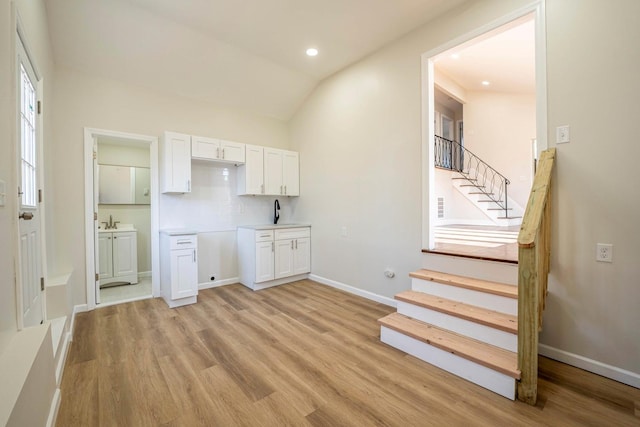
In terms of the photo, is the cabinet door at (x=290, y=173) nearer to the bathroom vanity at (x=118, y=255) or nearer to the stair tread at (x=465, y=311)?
the bathroom vanity at (x=118, y=255)

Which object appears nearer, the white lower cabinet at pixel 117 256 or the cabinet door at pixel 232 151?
the cabinet door at pixel 232 151

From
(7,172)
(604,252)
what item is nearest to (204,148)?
(7,172)

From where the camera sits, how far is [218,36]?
10.8 feet

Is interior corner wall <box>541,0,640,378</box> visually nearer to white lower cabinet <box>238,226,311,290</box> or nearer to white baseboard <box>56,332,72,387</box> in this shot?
white lower cabinet <box>238,226,311,290</box>

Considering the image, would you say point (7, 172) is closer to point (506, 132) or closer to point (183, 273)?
point (183, 273)

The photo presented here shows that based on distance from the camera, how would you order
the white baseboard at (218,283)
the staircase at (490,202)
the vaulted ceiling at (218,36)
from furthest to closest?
the staircase at (490,202) → the white baseboard at (218,283) → the vaulted ceiling at (218,36)

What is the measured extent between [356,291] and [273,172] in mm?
2334

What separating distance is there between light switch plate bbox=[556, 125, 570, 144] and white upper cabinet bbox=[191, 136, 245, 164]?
374 centimetres

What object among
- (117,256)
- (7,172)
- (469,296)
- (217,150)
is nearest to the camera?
(7,172)

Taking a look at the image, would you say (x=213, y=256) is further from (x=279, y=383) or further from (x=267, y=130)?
(x=279, y=383)

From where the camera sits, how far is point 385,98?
3404mm

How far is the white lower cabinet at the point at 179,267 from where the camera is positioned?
340cm

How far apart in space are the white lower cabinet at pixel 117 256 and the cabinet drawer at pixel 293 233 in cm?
250

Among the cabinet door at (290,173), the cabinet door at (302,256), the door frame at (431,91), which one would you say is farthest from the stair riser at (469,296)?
the cabinet door at (290,173)
